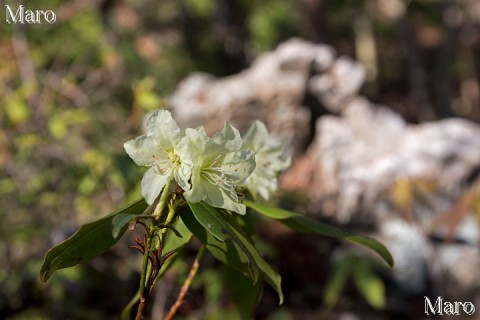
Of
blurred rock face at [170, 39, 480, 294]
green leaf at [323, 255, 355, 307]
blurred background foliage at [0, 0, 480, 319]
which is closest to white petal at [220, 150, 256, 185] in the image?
blurred background foliage at [0, 0, 480, 319]

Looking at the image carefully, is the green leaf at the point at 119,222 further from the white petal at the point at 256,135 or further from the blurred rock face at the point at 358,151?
the blurred rock face at the point at 358,151

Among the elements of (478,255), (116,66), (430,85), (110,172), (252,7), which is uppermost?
(252,7)

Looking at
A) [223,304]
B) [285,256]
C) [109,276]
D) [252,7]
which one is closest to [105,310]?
[109,276]

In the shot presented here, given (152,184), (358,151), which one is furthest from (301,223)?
(358,151)

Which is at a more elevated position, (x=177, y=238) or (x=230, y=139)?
(x=230, y=139)

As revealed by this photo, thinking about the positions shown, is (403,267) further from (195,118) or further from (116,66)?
(116,66)

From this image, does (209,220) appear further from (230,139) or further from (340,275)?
(340,275)
